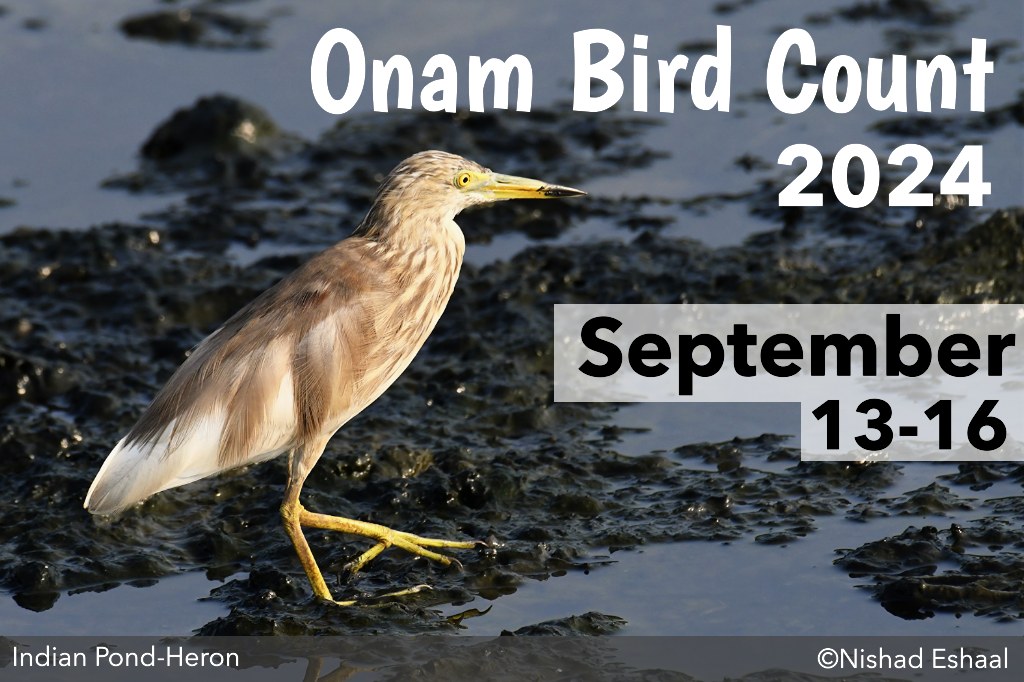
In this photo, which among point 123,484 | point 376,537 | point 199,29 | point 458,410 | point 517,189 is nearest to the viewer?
point 123,484

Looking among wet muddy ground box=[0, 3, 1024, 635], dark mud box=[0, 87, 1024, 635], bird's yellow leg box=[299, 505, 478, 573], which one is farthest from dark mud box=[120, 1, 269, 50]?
bird's yellow leg box=[299, 505, 478, 573]

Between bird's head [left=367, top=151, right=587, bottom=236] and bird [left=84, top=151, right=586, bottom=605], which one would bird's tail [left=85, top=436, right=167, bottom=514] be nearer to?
bird [left=84, top=151, right=586, bottom=605]

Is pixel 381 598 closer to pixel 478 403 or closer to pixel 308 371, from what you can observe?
pixel 308 371

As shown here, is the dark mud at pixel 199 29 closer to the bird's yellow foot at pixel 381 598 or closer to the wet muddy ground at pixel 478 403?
the wet muddy ground at pixel 478 403

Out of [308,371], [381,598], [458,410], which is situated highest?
[308,371]

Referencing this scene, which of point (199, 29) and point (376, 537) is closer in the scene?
point (376, 537)

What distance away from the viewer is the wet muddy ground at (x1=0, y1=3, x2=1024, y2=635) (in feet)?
20.3

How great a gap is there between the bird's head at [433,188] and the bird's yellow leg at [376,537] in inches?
45.8

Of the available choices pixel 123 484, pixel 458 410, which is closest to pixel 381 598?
pixel 123 484

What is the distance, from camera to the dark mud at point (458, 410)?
620cm

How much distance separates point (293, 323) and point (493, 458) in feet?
4.18

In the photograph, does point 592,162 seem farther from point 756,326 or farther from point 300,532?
point 300,532

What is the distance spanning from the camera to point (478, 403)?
751 centimetres

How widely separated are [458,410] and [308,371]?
4.91ft
